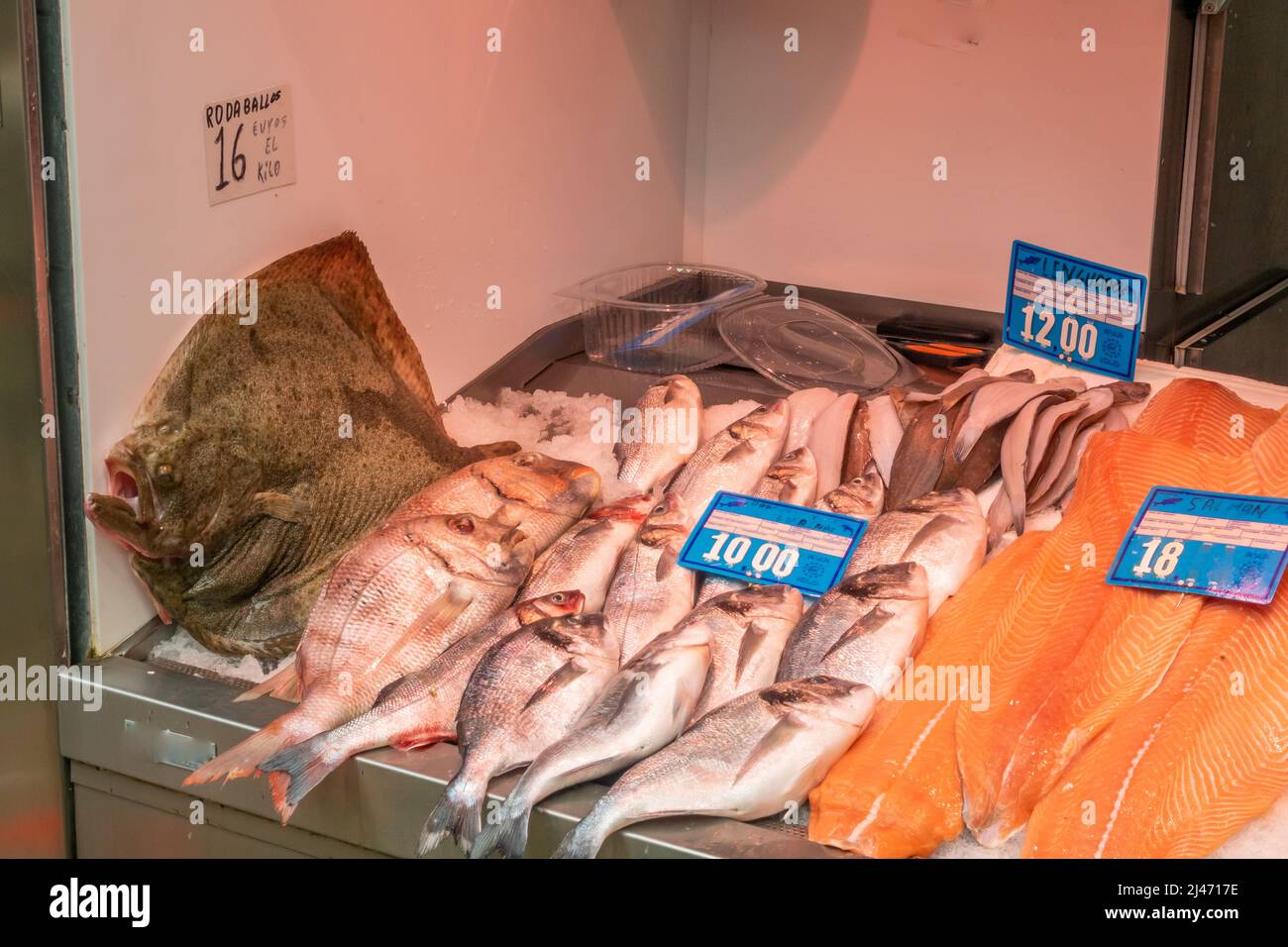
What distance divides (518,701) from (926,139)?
2389 mm

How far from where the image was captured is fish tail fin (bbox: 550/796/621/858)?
1.48 meters

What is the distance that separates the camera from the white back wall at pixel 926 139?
3314 mm

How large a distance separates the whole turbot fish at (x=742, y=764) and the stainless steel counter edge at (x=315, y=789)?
0.13ft

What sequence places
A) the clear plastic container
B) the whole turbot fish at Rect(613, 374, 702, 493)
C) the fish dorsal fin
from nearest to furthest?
the fish dorsal fin, the whole turbot fish at Rect(613, 374, 702, 493), the clear plastic container

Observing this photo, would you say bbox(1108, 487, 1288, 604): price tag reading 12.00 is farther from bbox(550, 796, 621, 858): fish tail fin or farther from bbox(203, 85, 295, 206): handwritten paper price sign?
bbox(203, 85, 295, 206): handwritten paper price sign

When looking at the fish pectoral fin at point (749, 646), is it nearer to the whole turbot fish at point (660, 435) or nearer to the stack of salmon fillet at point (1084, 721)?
the stack of salmon fillet at point (1084, 721)

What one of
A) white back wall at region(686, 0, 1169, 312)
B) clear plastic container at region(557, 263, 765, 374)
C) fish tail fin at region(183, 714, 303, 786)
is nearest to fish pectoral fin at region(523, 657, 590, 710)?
fish tail fin at region(183, 714, 303, 786)

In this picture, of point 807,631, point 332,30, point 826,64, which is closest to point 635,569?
point 807,631

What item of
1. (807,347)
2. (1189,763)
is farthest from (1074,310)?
(1189,763)

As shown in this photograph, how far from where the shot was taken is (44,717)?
195 centimetres

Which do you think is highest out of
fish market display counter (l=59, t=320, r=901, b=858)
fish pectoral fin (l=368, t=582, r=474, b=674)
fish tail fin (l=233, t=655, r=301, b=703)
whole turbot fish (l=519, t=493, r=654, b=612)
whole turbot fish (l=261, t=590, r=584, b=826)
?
whole turbot fish (l=519, t=493, r=654, b=612)

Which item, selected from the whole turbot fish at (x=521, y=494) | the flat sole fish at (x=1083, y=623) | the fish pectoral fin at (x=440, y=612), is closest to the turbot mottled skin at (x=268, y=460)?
the whole turbot fish at (x=521, y=494)

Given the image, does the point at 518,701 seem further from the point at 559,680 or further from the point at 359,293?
the point at 359,293

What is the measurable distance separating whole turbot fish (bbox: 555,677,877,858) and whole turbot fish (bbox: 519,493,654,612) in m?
0.42
